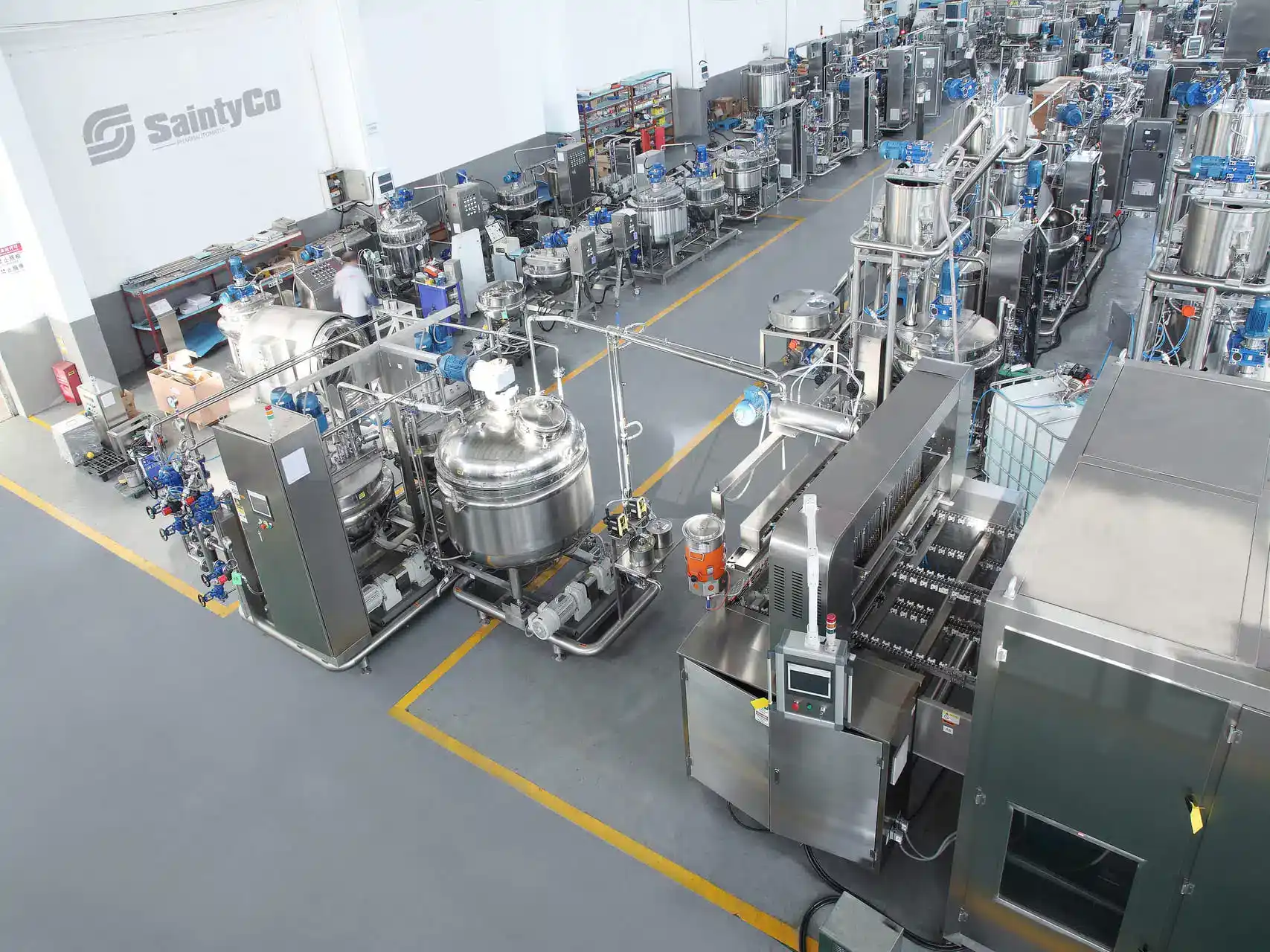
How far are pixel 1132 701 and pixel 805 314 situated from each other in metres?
5.79

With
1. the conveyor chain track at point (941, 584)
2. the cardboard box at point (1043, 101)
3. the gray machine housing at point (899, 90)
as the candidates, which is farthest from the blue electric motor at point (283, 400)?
the gray machine housing at point (899, 90)

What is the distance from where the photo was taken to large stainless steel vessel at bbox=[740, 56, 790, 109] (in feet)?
54.3

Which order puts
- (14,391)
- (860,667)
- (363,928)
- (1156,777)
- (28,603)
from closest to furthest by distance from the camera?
(1156,777)
(860,667)
(363,928)
(28,603)
(14,391)

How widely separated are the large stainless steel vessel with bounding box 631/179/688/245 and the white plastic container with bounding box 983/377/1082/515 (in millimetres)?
5929

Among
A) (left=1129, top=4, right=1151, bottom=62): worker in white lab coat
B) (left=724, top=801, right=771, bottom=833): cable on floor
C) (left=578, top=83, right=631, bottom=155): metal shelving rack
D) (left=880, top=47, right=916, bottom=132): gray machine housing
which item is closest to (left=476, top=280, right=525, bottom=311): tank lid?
(left=578, top=83, right=631, bottom=155): metal shelving rack

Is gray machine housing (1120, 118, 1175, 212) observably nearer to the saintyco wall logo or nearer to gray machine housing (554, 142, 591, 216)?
gray machine housing (554, 142, 591, 216)

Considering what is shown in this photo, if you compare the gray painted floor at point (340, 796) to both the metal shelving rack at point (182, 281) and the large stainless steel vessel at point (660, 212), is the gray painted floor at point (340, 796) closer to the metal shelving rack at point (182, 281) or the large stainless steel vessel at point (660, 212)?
the metal shelving rack at point (182, 281)

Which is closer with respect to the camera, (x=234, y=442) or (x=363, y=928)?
(x=363, y=928)

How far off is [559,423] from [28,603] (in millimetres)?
4483

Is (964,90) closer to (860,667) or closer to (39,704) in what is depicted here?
(860,667)

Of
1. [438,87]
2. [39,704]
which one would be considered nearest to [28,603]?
[39,704]

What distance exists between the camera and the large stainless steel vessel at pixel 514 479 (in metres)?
5.93

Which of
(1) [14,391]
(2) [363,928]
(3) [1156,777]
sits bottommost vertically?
(2) [363,928]

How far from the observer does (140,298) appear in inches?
412
